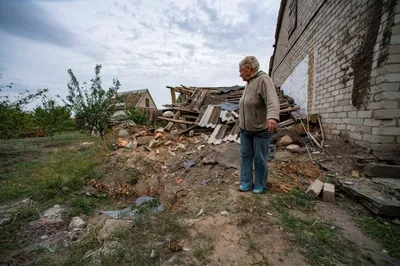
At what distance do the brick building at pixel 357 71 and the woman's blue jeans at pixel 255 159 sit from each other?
1.89 meters

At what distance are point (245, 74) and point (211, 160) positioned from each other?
84.2 inches

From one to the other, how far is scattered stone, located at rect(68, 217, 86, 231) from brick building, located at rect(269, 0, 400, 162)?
14.7 ft

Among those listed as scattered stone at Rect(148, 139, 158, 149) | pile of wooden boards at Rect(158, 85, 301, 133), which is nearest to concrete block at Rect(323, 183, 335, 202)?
pile of wooden boards at Rect(158, 85, 301, 133)

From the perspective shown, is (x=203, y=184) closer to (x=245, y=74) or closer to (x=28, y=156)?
(x=245, y=74)

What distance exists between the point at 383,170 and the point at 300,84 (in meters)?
4.30

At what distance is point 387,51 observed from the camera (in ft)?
8.04

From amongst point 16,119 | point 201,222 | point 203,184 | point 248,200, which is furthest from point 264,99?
point 16,119

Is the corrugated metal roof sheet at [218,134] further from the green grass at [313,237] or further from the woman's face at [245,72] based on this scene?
the green grass at [313,237]

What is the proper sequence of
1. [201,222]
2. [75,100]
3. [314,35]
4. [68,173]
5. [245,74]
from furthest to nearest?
[75,100] → [314,35] → [68,173] → [245,74] → [201,222]

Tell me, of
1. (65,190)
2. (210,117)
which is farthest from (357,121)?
(65,190)

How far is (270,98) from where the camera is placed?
2145 millimetres

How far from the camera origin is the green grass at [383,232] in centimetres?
153

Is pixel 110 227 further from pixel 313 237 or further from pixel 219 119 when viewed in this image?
pixel 219 119

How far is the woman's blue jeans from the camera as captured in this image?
233 cm
